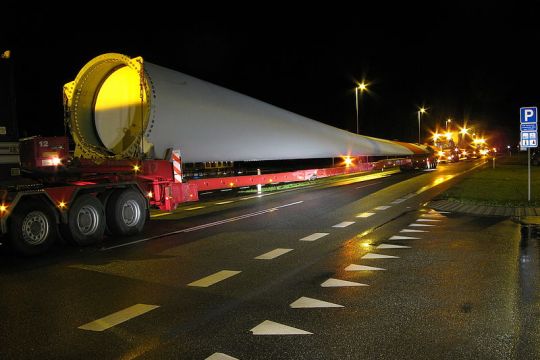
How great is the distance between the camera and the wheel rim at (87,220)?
950 centimetres

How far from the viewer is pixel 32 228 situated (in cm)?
862

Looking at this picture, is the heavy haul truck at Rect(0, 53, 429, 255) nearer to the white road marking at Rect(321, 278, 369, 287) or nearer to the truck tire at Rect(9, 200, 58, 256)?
the truck tire at Rect(9, 200, 58, 256)

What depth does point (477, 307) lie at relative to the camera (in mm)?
5449

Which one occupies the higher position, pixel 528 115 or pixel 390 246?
pixel 528 115

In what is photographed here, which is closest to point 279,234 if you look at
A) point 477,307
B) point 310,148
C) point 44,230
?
point 44,230

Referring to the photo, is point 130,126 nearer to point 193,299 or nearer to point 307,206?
point 307,206

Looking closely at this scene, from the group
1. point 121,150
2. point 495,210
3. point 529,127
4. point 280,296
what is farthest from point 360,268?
→ point 529,127

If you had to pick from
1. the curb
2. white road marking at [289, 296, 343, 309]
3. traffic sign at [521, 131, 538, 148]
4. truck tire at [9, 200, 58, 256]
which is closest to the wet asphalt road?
white road marking at [289, 296, 343, 309]

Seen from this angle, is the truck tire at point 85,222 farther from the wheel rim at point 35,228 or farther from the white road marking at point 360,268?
the white road marking at point 360,268

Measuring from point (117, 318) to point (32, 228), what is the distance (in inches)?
169

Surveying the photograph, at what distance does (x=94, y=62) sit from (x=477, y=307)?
10058 millimetres

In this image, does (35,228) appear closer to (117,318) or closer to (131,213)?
(131,213)

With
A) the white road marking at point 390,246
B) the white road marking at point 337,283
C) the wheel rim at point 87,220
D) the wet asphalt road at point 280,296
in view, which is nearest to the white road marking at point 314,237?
the wet asphalt road at point 280,296

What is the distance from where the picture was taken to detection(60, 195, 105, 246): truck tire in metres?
9.24
